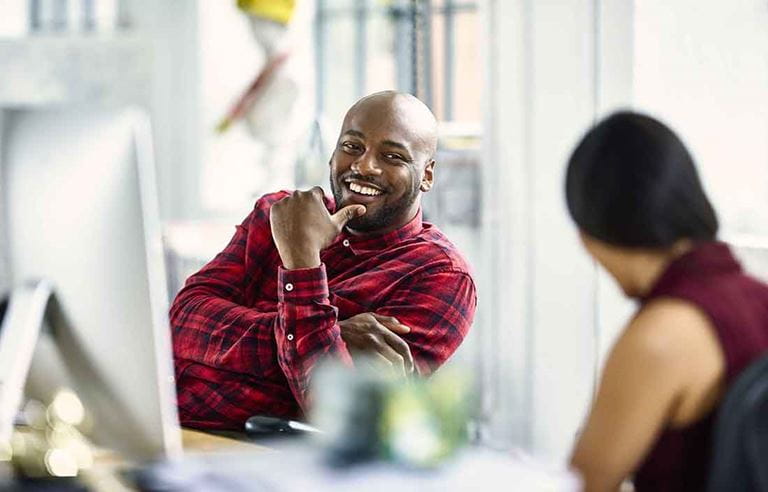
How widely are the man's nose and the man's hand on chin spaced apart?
11 cm

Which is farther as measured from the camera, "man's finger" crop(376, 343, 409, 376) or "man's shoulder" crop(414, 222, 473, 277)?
"man's shoulder" crop(414, 222, 473, 277)

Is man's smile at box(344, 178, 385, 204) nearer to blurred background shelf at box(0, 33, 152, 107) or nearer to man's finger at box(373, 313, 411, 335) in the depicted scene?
man's finger at box(373, 313, 411, 335)

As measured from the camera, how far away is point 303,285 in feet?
6.96

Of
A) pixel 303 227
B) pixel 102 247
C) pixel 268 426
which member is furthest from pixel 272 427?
pixel 102 247

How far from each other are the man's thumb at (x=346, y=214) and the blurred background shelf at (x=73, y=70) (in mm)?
4108

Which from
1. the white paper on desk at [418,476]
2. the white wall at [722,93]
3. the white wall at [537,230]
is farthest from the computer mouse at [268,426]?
A: the white wall at [537,230]

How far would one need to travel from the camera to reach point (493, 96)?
423 centimetres

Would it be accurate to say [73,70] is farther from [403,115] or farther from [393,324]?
[393,324]

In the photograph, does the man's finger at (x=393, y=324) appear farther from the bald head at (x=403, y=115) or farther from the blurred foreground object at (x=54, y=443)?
the blurred foreground object at (x=54, y=443)

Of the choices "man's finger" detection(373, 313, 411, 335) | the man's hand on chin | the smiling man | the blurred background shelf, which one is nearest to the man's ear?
the smiling man

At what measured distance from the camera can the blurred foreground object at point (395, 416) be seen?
1.18m

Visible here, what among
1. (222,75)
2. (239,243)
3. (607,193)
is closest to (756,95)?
(239,243)

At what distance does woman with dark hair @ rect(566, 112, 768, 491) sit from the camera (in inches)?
55.4

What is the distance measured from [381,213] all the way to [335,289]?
0.56 ft
